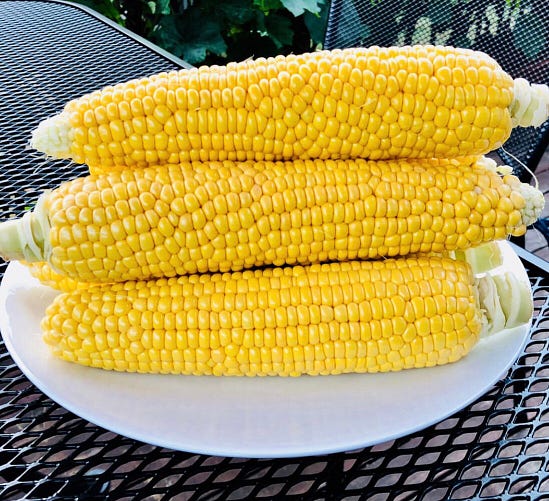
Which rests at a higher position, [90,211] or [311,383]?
[90,211]

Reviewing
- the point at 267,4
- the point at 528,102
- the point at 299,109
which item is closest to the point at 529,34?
the point at 528,102

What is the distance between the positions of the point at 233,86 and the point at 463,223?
26cm

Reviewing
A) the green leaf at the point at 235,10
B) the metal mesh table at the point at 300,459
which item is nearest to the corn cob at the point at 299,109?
the metal mesh table at the point at 300,459

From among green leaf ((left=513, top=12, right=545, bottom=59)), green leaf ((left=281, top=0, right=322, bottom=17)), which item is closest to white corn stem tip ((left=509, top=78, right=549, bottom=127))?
green leaf ((left=513, top=12, right=545, bottom=59))

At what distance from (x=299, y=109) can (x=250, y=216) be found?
11 centimetres

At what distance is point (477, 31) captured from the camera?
3.62ft

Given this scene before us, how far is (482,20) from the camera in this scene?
1.09 meters

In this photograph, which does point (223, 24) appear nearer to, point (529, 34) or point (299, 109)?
point (529, 34)

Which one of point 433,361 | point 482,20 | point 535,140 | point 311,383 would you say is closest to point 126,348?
point 311,383

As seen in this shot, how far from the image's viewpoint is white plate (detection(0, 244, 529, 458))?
45 centimetres

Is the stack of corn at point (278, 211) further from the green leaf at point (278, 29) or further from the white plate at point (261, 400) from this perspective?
the green leaf at point (278, 29)

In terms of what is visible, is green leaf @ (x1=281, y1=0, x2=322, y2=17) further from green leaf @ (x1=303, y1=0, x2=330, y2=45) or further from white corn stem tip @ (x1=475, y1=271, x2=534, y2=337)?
white corn stem tip @ (x1=475, y1=271, x2=534, y2=337)

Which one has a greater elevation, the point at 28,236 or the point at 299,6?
the point at 299,6

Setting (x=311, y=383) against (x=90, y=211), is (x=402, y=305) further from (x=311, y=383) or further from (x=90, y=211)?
(x=90, y=211)
